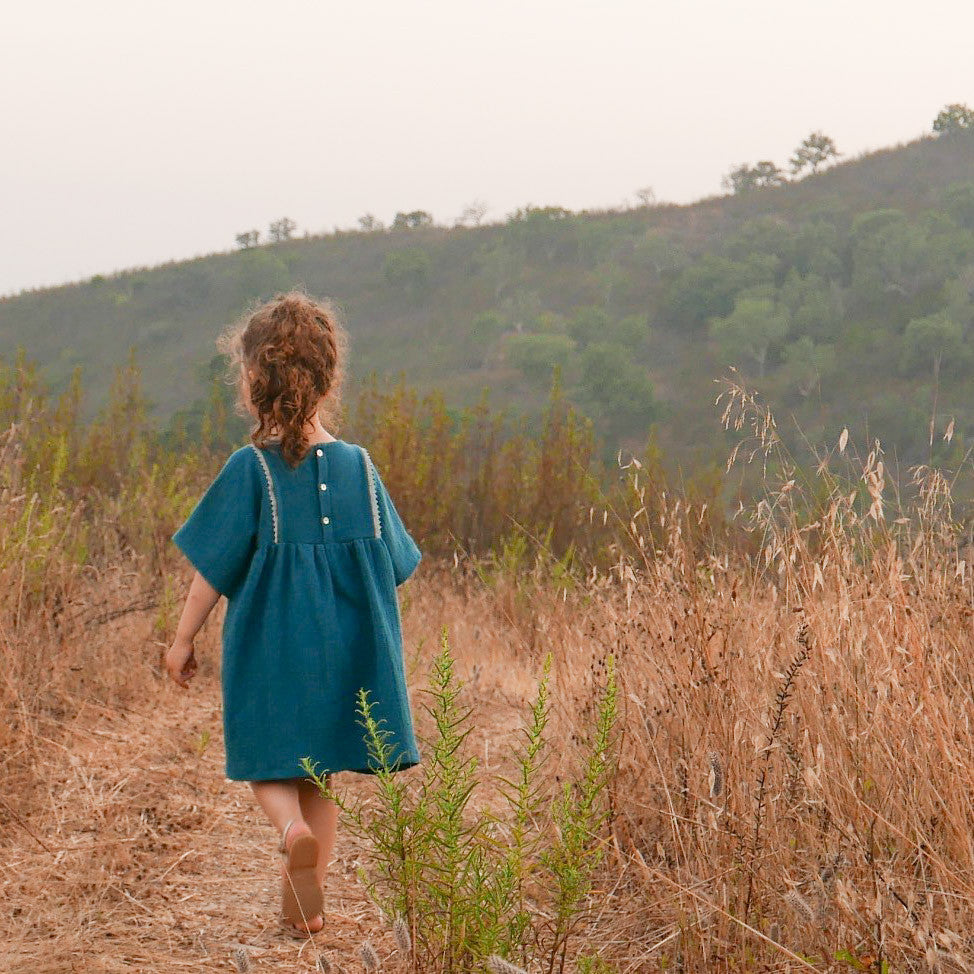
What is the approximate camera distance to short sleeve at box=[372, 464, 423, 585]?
10.0 feet

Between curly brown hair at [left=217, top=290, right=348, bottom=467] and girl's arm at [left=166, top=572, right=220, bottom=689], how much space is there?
380 millimetres

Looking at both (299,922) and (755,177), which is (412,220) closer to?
(755,177)

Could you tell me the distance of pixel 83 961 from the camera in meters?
2.66

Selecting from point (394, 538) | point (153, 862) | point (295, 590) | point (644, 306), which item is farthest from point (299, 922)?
point (644, 306)

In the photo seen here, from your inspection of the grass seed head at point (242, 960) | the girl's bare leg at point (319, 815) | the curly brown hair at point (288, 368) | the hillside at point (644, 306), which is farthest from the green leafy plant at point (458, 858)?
the hillside at point (644, 306)

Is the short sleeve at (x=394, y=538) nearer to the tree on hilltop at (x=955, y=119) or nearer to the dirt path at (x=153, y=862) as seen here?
the dirt path at (x=153, y=862)

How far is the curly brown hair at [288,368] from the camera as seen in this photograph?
2.93 m

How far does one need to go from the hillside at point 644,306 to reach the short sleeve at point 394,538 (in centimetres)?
3225

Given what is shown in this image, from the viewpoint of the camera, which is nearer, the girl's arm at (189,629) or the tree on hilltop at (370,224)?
the girl's arm at (189,629)

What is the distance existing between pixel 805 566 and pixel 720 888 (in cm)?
89

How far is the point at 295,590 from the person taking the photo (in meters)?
2.86

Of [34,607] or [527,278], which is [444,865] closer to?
[34,607]

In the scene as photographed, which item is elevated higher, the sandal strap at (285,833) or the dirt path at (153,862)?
the sandal strap at (285,833)

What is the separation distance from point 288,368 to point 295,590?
0.55 meters
